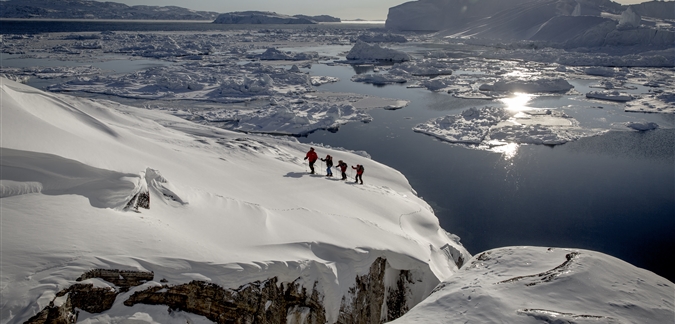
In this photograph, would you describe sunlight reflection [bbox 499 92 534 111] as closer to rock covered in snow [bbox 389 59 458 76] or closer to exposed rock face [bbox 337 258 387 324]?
rock covered in snow [bbox 389 59 458 76]

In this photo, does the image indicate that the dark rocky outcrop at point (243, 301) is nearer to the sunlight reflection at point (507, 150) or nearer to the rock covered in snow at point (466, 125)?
the sunlight reflection at point (507, 150)

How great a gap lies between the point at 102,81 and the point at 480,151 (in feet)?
65.9

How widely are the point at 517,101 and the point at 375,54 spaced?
18985 mm

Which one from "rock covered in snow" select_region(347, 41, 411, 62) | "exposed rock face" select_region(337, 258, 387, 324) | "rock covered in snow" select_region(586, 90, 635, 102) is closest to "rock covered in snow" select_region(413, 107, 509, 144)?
"rock covered in snow" select_region(586, 90, 635, 102)

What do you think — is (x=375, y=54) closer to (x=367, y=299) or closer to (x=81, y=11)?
(x=367, y=299)

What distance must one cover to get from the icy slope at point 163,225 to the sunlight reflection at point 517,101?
13675mm

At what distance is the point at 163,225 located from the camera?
4559 millimetres

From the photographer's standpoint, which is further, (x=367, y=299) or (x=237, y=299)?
(x=367, y=299)

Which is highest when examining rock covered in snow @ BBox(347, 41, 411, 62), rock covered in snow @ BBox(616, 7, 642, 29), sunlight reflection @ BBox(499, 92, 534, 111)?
rock covered in snow @ BBox(616, 7, 642, 29)

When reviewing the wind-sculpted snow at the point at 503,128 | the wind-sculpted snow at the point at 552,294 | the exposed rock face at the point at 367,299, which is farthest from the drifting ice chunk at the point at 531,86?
the exposed rock face at the point at 367,299

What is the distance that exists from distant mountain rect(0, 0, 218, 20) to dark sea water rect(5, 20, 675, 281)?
121400 mm

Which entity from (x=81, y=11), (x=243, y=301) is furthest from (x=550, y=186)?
(x=81, y=11)

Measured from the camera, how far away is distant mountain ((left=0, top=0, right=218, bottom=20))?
107 meters

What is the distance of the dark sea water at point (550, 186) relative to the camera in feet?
29.2
